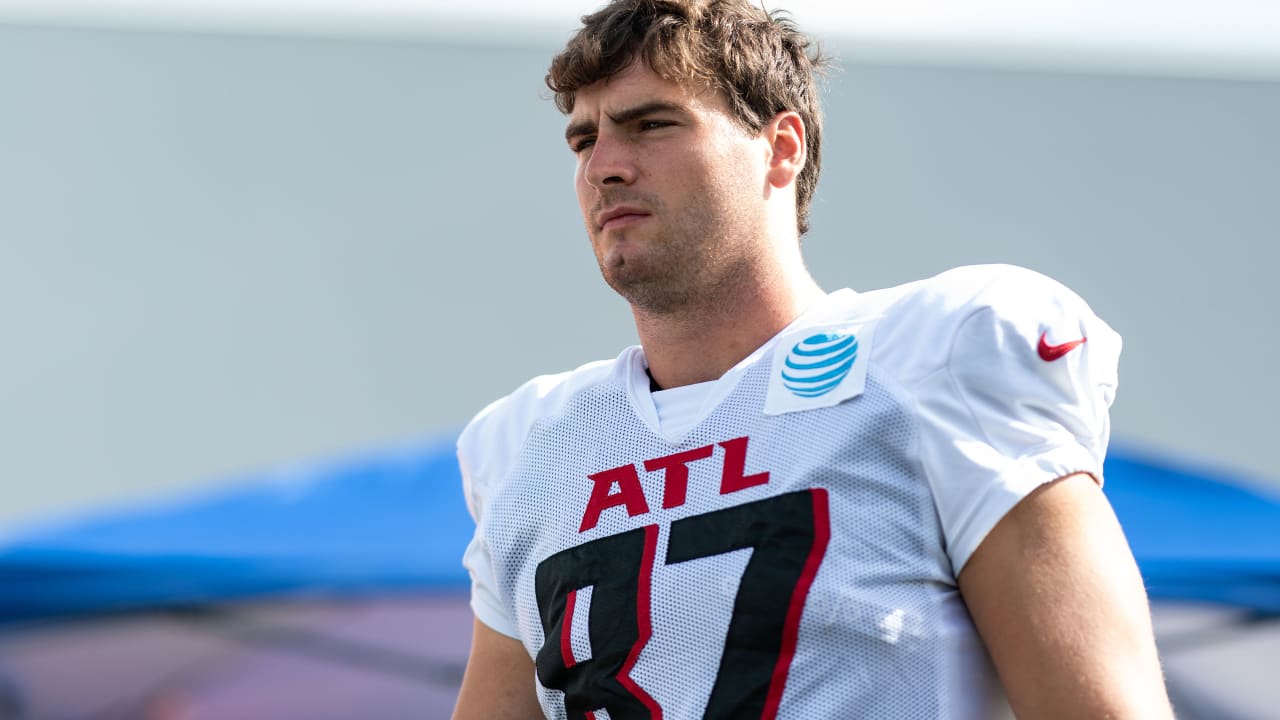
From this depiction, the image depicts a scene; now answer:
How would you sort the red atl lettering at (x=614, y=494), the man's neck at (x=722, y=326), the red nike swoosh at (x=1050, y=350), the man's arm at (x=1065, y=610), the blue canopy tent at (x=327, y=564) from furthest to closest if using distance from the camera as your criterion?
the blue canopy tent at (x=327, y=564)
the man's neck at (x=722, y=326)
the red atl lettering at (x=614, y=494)
the red nike swoosh at (x=1050, y=350)
the man's arm at (x=1065, y=610)

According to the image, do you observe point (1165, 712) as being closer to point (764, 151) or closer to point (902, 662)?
point (902, 662)

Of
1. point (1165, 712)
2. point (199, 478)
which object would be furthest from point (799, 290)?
point (199, 478)

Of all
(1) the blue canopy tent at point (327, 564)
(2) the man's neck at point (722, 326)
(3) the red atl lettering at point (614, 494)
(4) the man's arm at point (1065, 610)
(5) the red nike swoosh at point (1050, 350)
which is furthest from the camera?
(1) the blue canopy tent at point (327, 564)

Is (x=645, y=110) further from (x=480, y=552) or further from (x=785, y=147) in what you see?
(x=480, y=552)

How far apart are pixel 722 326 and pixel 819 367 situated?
0.52ft

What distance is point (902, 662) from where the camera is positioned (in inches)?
41.6

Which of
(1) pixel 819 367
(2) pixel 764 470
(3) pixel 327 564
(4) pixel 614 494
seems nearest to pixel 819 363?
(1) pixel 819 367

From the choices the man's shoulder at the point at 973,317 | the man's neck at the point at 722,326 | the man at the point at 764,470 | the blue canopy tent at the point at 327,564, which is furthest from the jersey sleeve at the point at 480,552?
the blue canopy tent at the point at 327,564

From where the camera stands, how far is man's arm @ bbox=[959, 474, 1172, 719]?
986 millimetres

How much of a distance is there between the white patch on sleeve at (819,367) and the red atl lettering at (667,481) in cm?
6

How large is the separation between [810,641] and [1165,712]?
0.28 m

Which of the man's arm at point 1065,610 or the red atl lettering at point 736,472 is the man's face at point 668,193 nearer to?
the red atl lettering at point 736,472

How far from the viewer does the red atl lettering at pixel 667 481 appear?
1169mm

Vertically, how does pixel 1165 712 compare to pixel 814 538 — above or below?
below
